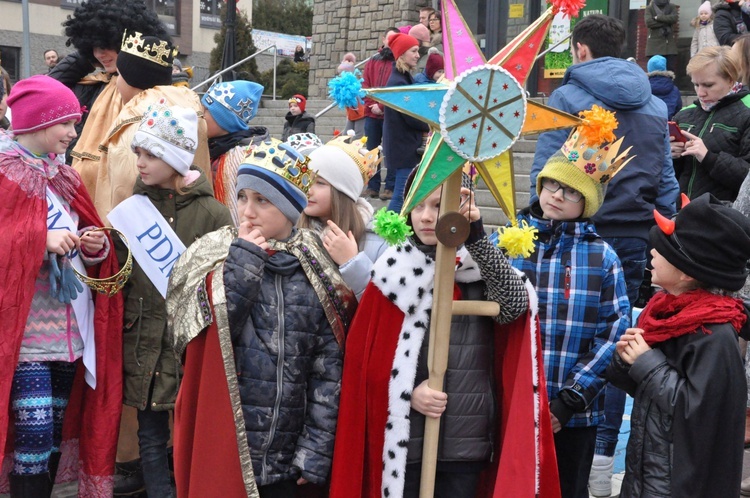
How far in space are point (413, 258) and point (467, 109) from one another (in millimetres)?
606

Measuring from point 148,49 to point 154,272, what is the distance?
136 cm

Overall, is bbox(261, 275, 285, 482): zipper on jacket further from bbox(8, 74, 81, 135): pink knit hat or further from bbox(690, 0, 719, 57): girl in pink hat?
bbox(690, 0, 719, 57): girl in pink hat

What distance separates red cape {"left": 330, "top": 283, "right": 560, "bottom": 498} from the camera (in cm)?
307

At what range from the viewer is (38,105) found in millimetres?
3830

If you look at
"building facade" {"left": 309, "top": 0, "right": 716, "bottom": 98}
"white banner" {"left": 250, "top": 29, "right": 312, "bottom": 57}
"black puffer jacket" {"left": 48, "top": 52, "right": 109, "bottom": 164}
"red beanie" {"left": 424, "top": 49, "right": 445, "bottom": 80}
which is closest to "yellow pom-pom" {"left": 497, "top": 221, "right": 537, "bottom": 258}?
"black puffer jacket" {"left": 48, "top": 52, "right": 109, "bottom": 164}

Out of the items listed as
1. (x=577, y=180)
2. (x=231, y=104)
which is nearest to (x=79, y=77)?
(x=231, y=104)

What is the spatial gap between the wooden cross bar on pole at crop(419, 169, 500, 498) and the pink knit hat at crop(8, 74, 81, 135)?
1907mm

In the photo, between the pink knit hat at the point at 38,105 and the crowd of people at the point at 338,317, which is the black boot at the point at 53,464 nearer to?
the crowd of people at the point at 338,317

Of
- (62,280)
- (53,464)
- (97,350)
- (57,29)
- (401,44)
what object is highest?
(57,29)

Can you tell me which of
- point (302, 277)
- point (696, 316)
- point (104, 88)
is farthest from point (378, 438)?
point (104, 88)

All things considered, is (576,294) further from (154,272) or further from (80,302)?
(80,302)

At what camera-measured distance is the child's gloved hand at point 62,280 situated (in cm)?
375

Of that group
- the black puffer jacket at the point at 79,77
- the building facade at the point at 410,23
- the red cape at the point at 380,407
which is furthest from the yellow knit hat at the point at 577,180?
the building facade at the point at 410,23

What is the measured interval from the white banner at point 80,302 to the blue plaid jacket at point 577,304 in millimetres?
1963
